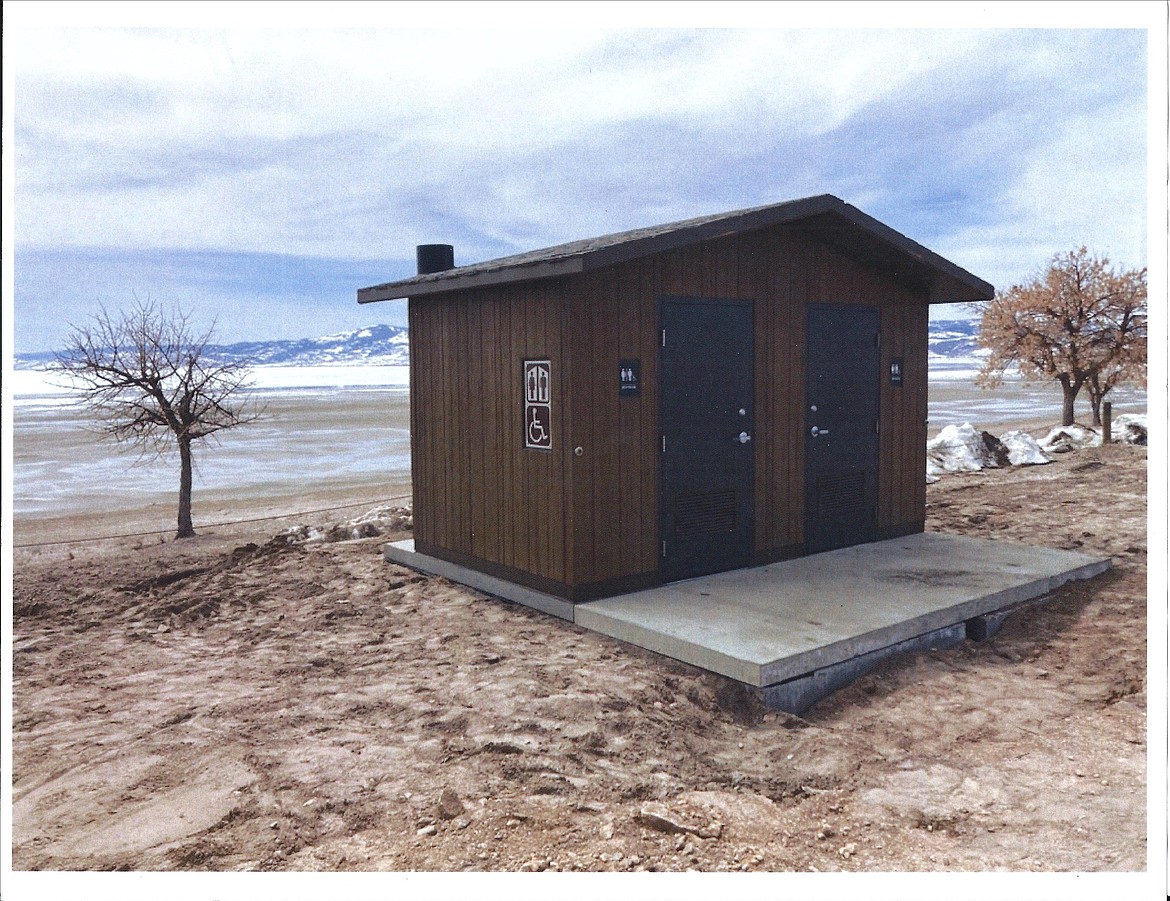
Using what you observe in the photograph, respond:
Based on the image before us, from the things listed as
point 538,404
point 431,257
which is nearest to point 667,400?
point 538,404

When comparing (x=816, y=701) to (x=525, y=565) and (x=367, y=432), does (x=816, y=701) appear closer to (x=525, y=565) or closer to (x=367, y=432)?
(x=525, y=565)

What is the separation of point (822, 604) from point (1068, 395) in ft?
44.2

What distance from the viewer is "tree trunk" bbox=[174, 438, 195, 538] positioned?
33.0 feet

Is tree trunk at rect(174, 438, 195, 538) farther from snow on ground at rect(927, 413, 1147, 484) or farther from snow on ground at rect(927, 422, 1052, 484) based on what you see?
snow on ground at rect(927, 422, 1052, 484)

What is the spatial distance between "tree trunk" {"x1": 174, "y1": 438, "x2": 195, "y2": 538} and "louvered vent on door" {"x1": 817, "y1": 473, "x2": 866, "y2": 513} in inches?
262

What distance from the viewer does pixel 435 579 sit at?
24.2 feet

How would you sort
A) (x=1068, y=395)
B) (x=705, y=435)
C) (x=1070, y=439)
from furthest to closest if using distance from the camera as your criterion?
(x=1068, y=395) → (x=1070, y=439) → (x=705, y=435)

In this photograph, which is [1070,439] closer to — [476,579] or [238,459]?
[476,579]

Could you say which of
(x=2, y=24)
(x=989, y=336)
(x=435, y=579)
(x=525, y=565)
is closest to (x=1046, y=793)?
(x=525, y=565)

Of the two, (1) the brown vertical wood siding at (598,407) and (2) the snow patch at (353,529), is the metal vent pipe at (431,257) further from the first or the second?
(2) the snow patch at (353,529)

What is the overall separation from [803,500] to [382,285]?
3827mm

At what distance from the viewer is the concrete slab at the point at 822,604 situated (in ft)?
16.9

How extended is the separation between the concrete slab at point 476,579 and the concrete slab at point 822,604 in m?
0.25

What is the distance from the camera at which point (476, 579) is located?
704 centimetres
